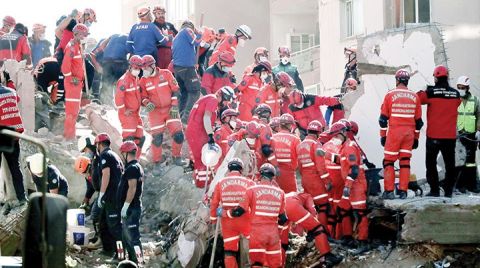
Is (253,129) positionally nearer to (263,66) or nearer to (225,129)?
(225,129)

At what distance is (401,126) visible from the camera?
14328mm

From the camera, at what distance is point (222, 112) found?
16.8 metres

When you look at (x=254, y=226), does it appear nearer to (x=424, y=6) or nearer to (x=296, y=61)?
(x=424, y=6)

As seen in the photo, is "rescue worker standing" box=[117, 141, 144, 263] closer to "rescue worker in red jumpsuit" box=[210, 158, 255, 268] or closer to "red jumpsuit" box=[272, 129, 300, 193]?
"rescue worker in red jumpsuit" box=[210, 158, 255, 268]

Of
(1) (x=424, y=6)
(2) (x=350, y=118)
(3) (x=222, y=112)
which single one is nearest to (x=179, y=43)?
(3) (x=222, y=112)

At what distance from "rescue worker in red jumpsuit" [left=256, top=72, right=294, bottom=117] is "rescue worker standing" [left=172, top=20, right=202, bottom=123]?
1.85 meters

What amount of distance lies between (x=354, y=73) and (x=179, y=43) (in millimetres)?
3587

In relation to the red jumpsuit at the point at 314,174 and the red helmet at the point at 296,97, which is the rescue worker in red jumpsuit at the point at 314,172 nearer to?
the red jumpsuit at the point at 314,174

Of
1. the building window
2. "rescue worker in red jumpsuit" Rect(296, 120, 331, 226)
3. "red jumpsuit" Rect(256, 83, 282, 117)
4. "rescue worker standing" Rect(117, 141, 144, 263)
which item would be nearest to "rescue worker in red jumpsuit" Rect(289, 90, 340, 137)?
"red jumpsuit" Rect(256, 83, 282, 117)

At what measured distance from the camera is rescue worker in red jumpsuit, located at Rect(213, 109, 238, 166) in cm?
1650

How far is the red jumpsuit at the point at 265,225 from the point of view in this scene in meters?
13.9

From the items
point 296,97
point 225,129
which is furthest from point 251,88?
point 225,129

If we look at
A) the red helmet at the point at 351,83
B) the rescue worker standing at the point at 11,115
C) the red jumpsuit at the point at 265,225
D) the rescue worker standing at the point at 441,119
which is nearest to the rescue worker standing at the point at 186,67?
the red helmet at the point at 351,83

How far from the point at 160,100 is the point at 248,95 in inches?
64.3
